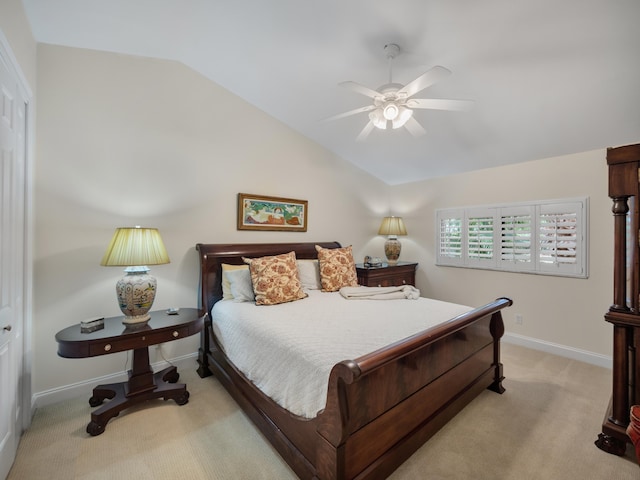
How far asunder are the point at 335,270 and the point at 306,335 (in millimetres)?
1522

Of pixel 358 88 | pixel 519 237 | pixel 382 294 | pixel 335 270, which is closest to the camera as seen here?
pixel 358 88

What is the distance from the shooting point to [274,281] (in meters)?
2.73

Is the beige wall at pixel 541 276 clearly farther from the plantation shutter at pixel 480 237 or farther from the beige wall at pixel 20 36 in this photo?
the beige wall at pixel 20 36

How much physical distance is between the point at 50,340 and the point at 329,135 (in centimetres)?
349

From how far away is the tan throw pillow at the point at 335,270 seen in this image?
3246 mm

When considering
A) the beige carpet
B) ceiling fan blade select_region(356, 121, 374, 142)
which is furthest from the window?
ceiling fan blade select_region(356, 121, 374, 142)

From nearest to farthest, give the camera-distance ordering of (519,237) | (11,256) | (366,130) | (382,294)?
1. (11,256)
2. (366,130)
3. (382,294)
4. (519,237)

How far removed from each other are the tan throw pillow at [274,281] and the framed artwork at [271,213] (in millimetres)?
658

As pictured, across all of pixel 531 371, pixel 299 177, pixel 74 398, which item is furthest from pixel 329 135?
pixel 74 398

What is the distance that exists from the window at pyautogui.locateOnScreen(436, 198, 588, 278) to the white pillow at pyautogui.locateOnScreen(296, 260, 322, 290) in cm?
206

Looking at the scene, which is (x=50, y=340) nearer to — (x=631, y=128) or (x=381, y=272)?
(x=381, y=272)

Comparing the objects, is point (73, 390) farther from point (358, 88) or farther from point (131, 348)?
point (358, 88)

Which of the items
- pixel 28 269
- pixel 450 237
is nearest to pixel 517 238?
pixel 450 237

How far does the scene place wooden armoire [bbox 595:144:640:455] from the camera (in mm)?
1732
